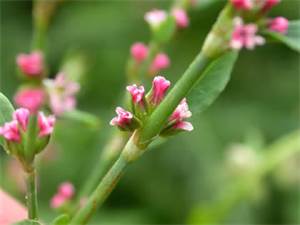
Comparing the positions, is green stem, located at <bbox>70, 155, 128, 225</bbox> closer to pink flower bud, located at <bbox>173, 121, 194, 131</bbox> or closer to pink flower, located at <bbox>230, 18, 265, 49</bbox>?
pink flower bud, located at <bbox>173, 121, 194, 131</bbox>

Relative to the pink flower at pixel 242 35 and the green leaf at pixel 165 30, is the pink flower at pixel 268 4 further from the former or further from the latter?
the green leaf at pixel 165 30

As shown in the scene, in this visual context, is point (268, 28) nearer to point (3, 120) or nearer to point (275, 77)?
point (3, 120)

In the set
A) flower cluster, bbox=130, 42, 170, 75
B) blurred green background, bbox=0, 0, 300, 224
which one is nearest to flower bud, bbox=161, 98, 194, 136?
flower cluster, bbox=130, 42, 170, 75

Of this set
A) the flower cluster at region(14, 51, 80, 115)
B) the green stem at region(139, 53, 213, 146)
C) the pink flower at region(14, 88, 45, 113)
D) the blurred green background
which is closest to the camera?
the green stem at region(139, 53, 213, 146)

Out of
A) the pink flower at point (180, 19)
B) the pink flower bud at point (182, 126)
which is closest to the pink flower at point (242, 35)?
the pink flower bud at point (182, 126)

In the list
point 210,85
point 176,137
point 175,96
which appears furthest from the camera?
point 176,137

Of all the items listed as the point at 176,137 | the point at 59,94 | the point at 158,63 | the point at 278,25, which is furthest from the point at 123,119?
the point at 176,137

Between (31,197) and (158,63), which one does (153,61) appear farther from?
(31,197)

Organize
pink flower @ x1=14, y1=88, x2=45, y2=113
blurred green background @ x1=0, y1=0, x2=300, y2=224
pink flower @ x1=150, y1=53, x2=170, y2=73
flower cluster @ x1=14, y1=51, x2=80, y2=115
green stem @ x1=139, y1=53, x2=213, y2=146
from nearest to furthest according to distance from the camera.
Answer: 1. green stem @ x1=139, y1=53, x2=213, y2=146
2. pink flower @ x1=14, y1=88, x2=45, y2=113
3. flower cluster @ x1=14, y1=51, x2=80, y2=115
4. pink flower @ x1=150, y1=53, x2=170, y2=73
5. blurred green background @ x1=0, y1=0, x2=300, y2=224
